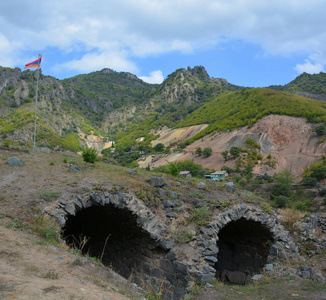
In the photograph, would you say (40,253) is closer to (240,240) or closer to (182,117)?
(240,240)

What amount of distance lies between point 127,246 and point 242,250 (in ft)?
21.9

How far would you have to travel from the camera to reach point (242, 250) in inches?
586

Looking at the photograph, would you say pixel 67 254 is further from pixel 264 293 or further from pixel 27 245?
pixel 264 293

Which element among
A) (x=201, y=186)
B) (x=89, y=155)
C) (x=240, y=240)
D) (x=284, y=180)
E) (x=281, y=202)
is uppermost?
(x=284, y=180)

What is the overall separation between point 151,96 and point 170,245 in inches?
3718

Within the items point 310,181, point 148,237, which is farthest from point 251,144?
point 148,237

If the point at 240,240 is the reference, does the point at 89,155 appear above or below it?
above

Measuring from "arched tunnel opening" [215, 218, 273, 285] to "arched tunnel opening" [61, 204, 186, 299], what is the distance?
456 centimetres

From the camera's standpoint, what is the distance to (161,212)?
11367 mm

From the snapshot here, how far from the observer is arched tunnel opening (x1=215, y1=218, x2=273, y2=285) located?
13.6m

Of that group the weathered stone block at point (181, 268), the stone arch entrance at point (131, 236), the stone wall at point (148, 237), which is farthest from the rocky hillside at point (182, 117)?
the weathered stone block at point (181, 268)

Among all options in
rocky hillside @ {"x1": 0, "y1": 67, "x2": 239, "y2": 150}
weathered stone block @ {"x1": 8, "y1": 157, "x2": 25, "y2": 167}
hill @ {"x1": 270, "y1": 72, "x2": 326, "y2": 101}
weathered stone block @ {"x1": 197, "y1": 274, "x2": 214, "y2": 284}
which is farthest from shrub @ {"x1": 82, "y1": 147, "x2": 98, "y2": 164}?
hill @ {"x1": 270, "y1": 72, "x2": 326, "y2": 101}

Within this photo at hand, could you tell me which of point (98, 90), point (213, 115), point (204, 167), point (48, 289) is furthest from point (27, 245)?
point (98, 90)

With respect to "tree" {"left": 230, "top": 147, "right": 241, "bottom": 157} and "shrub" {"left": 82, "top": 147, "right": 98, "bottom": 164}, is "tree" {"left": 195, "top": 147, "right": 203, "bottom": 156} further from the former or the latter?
"shrub" {"left": 82, "top": 147, "right": 98, "bottom": 164}
